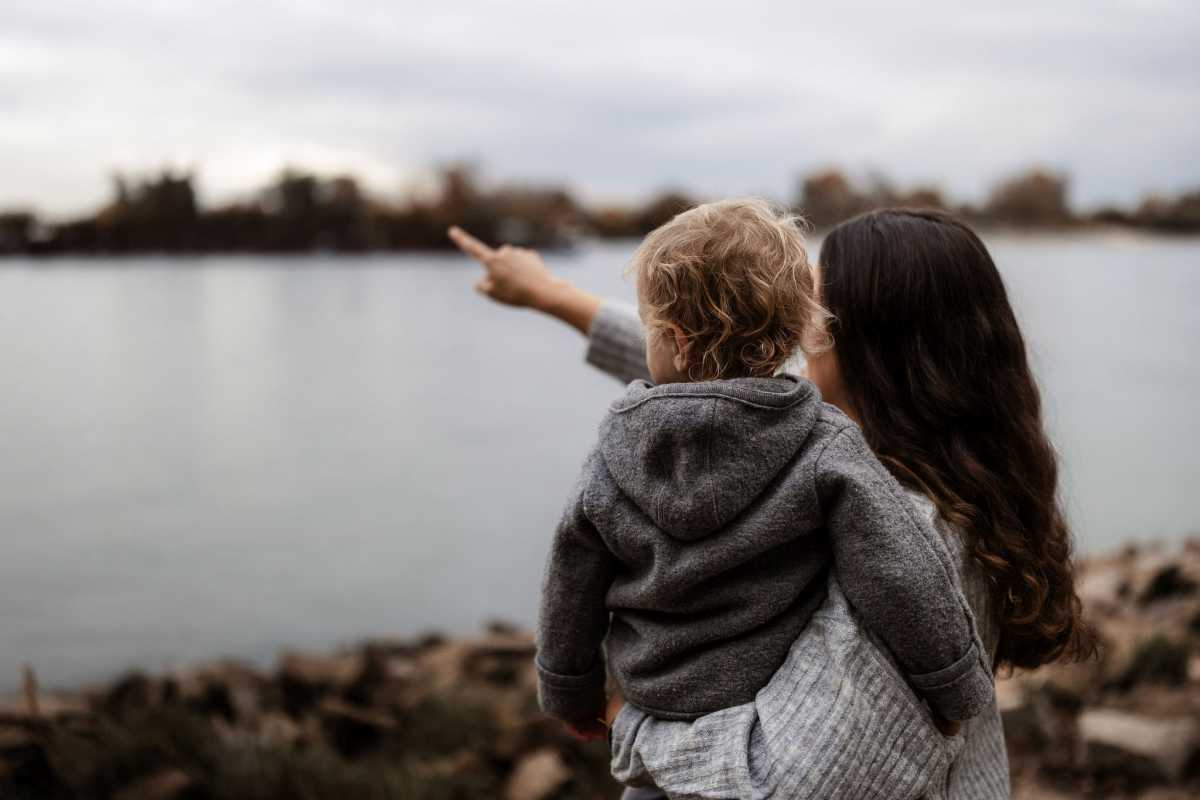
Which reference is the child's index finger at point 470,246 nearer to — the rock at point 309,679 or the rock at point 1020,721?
the rock at point 1020,721

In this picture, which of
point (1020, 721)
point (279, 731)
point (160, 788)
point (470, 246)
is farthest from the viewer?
point (1020, 721)

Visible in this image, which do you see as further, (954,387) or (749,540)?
(954,387)

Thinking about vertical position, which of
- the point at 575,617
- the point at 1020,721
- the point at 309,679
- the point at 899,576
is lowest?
the point at 309,679

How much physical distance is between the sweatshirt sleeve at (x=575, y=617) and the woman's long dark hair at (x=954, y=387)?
0.39m

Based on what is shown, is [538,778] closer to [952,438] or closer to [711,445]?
[952,438]

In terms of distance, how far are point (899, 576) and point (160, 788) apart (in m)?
2.37

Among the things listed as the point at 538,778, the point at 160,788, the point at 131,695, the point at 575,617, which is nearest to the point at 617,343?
the point at 575,617

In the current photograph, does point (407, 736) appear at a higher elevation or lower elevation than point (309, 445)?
higher

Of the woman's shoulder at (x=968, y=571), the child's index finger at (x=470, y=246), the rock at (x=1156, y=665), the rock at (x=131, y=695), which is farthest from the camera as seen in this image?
the rock at (x=131, y=695)

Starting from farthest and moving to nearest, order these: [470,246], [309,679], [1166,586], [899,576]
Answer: [1166,586] → [309,679] → [470,246] → [899,576]

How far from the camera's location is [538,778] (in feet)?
9.98

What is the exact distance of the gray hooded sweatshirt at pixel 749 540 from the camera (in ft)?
3.87

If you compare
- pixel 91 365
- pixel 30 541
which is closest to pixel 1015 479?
pixel 30 541

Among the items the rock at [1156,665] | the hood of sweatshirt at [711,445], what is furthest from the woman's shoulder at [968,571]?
the rock at [1156,665]
